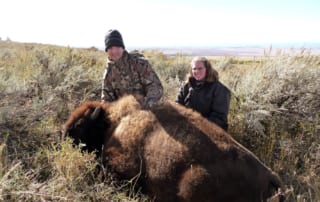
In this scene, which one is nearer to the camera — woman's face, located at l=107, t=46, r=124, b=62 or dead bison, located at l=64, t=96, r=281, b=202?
dead bison, located at l=64, t=96, r=281, b=202

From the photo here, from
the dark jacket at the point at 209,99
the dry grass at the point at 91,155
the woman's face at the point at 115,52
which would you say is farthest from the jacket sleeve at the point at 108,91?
the dark jacket at the point at 209,99

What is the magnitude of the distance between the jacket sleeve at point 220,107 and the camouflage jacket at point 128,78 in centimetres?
126

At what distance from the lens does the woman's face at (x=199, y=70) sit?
564 cm

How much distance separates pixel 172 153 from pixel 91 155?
3.68 feet

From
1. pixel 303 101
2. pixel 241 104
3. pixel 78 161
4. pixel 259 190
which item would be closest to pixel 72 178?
pixel 78 161

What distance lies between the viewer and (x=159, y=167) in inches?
166

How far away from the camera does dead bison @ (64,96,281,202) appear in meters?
3.78

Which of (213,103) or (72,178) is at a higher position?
(213,103)

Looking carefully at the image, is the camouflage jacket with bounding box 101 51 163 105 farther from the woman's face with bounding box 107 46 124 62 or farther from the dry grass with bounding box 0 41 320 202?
the dry grass with bounding box 0 41 320 202

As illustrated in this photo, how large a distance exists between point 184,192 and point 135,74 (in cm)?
310

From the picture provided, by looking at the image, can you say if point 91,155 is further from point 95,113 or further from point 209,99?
point 209,99

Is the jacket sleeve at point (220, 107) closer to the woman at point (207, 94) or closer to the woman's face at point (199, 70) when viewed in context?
the woman at point (207, 94)

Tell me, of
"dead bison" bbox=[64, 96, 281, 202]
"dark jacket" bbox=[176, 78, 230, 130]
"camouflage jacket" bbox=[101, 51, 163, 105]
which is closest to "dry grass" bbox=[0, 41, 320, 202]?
"dead bison" bbox=[64, 96, 281, 202]

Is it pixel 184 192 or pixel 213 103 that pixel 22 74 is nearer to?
pixel 213 103
